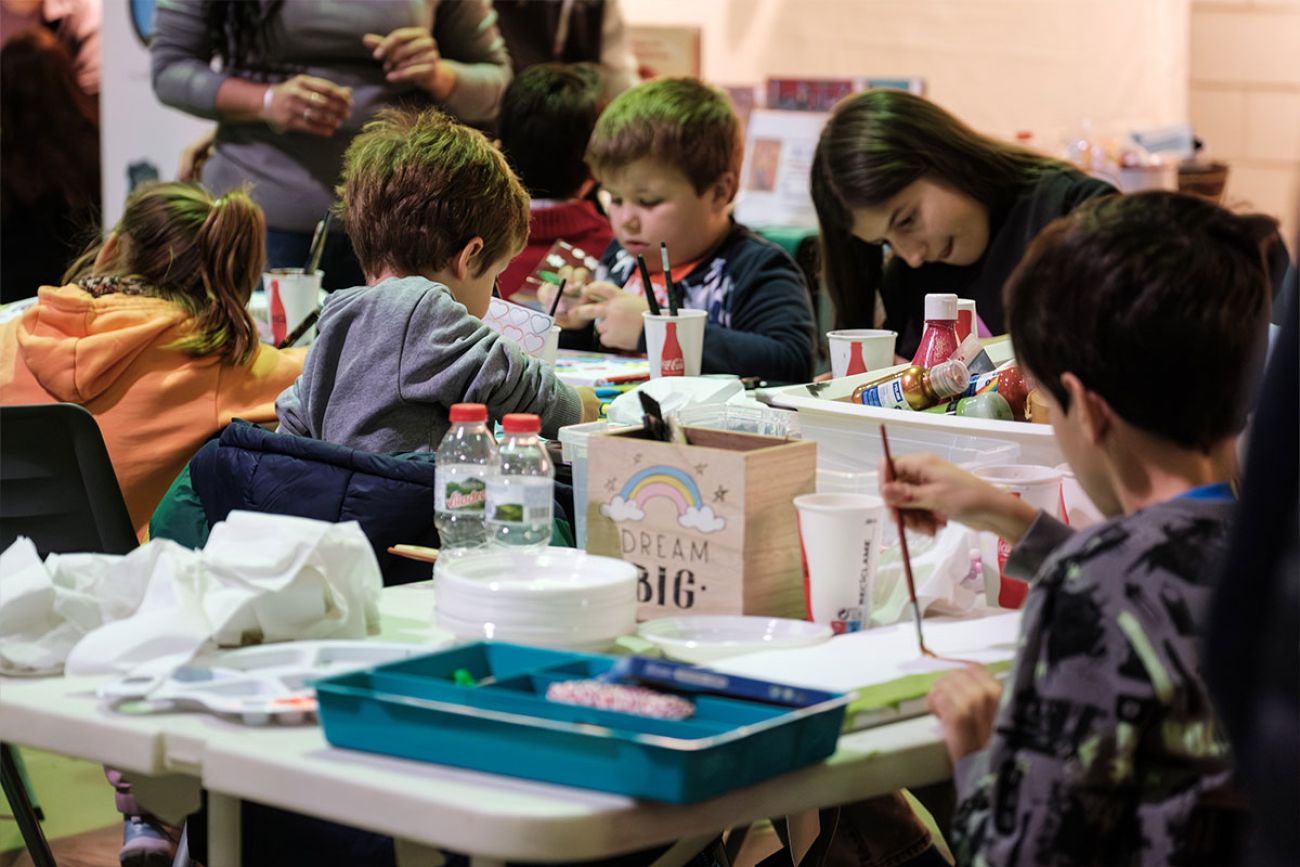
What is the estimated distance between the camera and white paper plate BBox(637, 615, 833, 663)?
149cm

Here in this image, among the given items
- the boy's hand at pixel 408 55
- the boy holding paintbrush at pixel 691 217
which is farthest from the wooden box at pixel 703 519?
the boy's hand at pixel 408 55

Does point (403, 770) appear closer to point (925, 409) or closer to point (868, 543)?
point (868, 543)

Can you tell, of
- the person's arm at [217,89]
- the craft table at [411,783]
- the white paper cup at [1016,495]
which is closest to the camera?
the craft table at [411,783]

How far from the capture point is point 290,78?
414 centimetres

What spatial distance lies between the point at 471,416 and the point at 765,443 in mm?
326

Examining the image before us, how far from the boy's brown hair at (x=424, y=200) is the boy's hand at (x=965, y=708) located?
1.16m

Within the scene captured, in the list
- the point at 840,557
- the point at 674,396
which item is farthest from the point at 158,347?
the point at 840,557

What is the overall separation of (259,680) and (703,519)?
463 millimetres

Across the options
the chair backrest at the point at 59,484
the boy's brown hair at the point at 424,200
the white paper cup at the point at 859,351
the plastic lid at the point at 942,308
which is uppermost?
the boy's brown hair at the point at 424,200

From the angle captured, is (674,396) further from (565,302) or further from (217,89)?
(217,89)

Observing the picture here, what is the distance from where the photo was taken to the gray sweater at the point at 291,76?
411cm

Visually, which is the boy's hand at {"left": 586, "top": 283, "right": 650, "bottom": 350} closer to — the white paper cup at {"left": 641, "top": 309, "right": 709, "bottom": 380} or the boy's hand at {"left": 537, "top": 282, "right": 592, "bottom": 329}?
the boy's hand at {"left": 537, "top": 282, "right": 592, "bottom": 329}

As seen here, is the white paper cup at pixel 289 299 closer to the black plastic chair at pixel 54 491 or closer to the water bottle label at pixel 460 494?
the black plastic chair at pixel 54 491

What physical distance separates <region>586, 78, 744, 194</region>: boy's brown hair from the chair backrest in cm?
162
